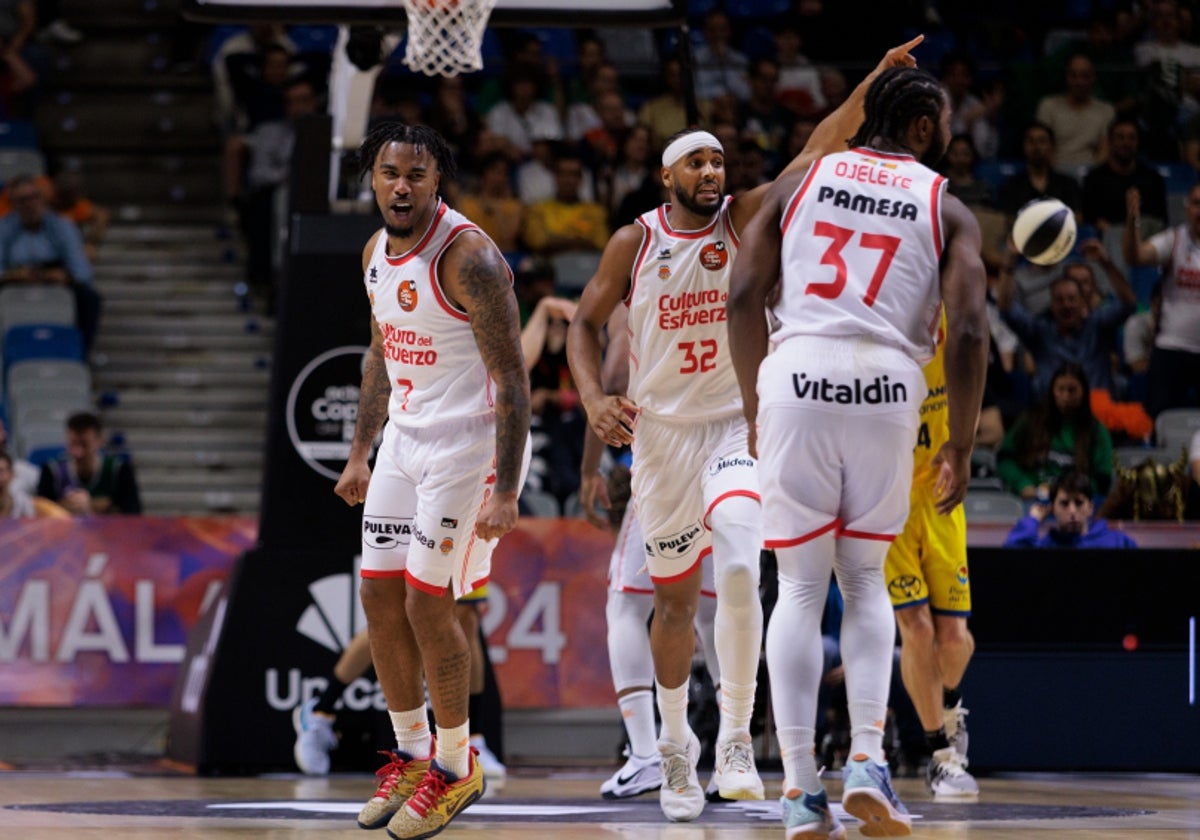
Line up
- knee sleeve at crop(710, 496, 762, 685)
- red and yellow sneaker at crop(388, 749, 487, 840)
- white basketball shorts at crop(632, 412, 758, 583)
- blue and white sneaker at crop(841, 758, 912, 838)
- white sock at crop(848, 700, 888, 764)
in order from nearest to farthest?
blue and white sneaker at crop(841, 758, 912, 838) < white sock at crop(848, 700, 888, 764) < red and yellow sneaker at crop(388, 749, 487, 840) < knee sleeve at crop(710, 496, 762, 685) < white basketball shorts at crop(632, 412, 758, 583)

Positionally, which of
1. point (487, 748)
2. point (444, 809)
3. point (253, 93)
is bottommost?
point (487, 748)

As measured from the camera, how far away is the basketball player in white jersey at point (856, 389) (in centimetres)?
515

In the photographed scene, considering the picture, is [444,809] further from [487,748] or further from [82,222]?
[82,222]

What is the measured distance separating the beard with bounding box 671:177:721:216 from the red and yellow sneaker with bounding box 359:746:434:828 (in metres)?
2.21

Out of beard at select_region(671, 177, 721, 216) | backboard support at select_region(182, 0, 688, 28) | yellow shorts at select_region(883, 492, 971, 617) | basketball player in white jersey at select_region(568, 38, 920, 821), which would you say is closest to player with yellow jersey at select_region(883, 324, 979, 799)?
yellow shorts at select_region(883, 492, 971, 617)

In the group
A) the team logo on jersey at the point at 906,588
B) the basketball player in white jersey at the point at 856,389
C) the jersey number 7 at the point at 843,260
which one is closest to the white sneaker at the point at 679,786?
the basketball player in white jersey at the point at 856,389

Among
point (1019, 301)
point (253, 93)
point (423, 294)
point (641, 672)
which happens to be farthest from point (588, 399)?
point (253, 93)

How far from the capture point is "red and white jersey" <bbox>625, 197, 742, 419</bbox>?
6789 millimetres

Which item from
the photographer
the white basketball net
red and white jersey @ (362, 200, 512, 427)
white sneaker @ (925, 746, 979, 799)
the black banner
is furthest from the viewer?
the photographer

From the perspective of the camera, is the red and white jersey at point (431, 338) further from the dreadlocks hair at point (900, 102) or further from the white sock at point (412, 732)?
the dreadlocks hair at point (900, 102)

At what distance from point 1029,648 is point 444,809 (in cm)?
441

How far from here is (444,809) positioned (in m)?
5.84

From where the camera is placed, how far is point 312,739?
29.2ft

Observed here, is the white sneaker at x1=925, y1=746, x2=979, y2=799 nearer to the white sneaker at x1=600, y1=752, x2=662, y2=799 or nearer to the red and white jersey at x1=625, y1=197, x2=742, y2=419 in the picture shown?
the white sneaker at x1=600, y1=752, x2=662, y2=799
